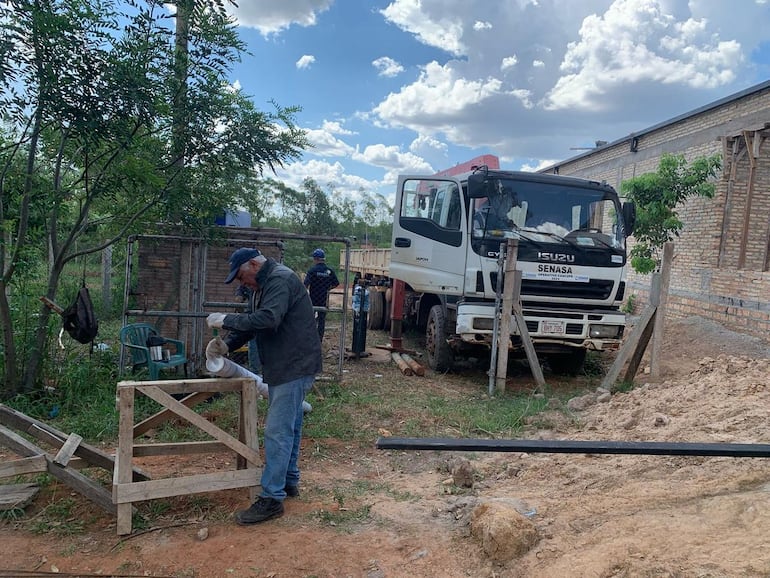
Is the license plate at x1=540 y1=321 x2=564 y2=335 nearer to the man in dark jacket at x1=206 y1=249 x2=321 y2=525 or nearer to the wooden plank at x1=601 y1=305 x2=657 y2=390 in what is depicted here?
the wooden plank at x1=601 y1=305 x2=657 y2=390

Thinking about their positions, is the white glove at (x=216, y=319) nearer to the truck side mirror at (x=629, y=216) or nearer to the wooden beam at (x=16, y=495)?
the wooden beam at (x=16, y=495)

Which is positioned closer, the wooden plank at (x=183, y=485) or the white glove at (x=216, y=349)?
the wooden plank at (x=183, y=485)

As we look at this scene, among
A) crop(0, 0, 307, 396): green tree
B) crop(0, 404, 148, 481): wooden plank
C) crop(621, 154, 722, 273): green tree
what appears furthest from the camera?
crop(621, 154, 722, 273): green tree

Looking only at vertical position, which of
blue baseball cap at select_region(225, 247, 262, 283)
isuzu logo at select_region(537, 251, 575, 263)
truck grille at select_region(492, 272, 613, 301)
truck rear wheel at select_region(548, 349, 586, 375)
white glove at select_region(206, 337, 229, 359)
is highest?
isuzu logo at select_region(537, 251, 575, 263)

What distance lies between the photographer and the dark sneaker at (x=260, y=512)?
3.48 m

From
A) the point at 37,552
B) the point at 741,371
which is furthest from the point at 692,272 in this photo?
the point at 37,552

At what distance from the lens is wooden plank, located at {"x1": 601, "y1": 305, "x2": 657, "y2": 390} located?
714 centimetres

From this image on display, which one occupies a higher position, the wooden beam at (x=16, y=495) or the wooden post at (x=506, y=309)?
the wooden post at (x=506, y=309)

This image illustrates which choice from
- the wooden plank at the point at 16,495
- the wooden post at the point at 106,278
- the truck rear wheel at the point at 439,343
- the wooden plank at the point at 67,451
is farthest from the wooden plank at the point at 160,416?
the wooden post at the point at 106,278

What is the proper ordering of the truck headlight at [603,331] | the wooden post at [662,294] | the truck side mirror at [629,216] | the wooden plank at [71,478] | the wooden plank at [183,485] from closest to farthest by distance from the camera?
1. the wooden plank at [183,485]
2. the wooden plank at [71,478]
3. the wooden post at [662,294]
4. the truck headlight at [603,331]
5. the truck side mirror at [629,216]

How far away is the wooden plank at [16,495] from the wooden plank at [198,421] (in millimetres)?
1182

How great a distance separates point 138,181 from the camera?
19.1ft

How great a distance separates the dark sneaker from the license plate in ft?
15.5

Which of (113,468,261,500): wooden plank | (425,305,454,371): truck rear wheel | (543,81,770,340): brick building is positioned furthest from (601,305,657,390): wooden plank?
(113,468,261,500): wooden plank
